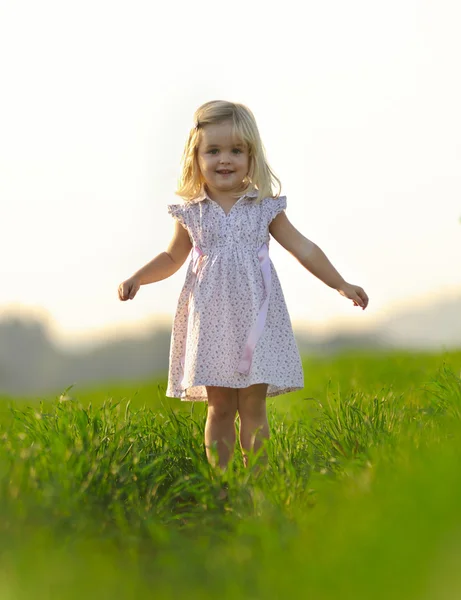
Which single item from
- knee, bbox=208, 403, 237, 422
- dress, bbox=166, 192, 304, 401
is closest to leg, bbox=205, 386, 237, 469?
knee, bbox=208, 403, 237, 422

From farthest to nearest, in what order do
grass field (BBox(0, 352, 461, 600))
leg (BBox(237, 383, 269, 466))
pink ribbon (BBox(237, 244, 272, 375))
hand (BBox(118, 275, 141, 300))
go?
1. hand (BBox(118, 275, 141, 300))
2. leg (BBox(237, 383, 269, 466))
3. pink ribbon (BBox(237, 244, 272, 375))
4. grass field (BBox(0, 352, 461, 600))

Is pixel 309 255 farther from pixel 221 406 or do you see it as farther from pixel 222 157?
pixel 221 406

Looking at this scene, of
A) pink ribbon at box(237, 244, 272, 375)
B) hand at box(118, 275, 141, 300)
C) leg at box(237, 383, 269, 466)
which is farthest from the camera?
hand at box(118, 275, 141, 300)

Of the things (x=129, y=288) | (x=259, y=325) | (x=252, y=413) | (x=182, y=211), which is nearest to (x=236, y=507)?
(x=252, y=413)

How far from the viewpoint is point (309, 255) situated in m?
4.14

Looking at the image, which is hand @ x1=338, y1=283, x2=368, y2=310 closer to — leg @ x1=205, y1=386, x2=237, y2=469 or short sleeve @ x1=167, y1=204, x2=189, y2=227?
leg @ x1=205, y1=386, x2=237, y2=469

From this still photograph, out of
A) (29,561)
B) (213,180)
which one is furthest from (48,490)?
(213,180)

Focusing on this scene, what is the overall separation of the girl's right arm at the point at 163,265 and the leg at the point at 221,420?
60 centimetres

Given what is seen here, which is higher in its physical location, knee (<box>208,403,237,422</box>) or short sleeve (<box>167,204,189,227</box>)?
short sleeve (<box>167,204,189,227</box>)

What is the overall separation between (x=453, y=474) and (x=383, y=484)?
28cm

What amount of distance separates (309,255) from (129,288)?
2.89ft

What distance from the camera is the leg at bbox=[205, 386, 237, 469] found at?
404cm

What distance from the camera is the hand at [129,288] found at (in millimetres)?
4109

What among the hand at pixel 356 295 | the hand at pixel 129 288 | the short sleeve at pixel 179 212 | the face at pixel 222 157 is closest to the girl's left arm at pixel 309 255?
the hand at pixel 356 295
